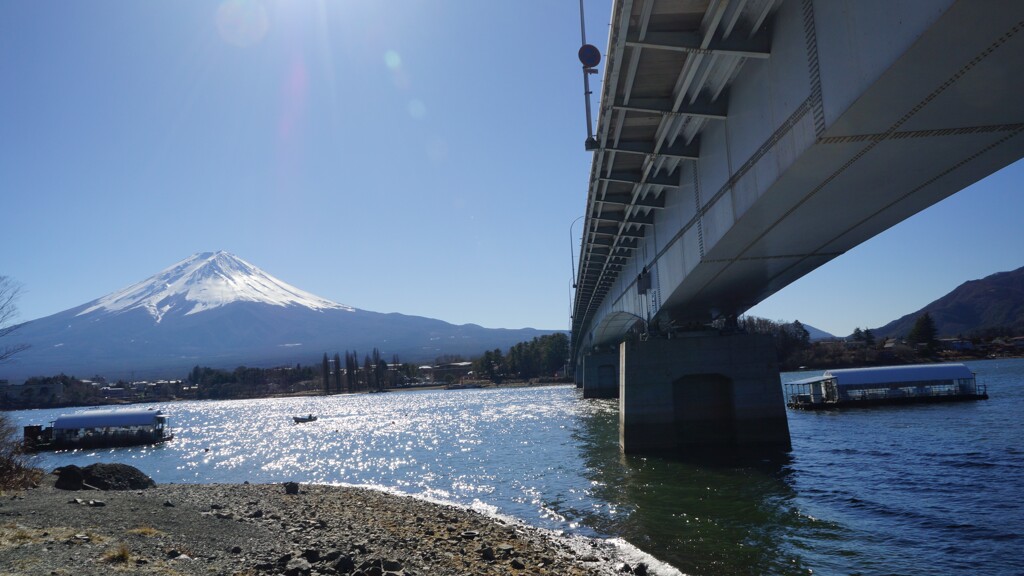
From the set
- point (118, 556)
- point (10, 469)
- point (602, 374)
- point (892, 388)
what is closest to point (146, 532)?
point (118, 556)

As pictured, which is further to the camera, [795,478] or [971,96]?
[795,478]

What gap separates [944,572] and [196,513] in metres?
21.2

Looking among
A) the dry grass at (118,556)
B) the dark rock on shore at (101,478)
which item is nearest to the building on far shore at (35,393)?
the dark rock on shore at (101,478)

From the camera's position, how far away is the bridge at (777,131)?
8.73 metres

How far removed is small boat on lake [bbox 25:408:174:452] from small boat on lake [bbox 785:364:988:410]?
67.0m

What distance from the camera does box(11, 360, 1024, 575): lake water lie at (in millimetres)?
14852

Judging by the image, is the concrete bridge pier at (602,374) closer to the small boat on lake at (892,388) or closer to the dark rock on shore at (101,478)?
the small boat on lake at (892,388)

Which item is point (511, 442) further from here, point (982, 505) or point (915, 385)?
point (915, 385)

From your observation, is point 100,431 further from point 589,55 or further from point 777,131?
point 777,131

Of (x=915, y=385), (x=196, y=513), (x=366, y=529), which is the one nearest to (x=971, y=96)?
(x=366, y=529)

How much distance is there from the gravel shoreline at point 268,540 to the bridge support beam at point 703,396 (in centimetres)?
1174

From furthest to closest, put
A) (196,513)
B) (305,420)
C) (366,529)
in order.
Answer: (305,420), (196,513), (366,529)

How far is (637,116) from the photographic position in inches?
659

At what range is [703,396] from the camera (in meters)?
30.6
